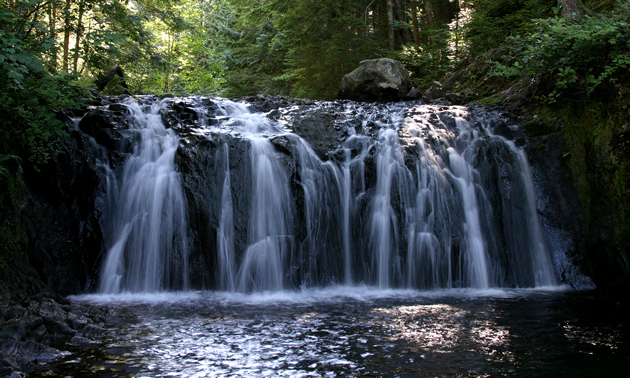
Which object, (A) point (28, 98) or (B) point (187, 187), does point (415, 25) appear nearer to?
(B) point (187, 187)

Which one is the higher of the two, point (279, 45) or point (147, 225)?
point (279, 45)

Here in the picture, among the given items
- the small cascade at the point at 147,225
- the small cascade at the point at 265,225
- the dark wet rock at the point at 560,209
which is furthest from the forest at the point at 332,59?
→ the small cascade at the point at 265,225

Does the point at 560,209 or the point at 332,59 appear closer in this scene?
the point at 560,209

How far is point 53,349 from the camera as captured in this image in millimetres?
3918

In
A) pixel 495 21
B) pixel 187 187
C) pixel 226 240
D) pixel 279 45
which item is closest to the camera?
pixel 226 240

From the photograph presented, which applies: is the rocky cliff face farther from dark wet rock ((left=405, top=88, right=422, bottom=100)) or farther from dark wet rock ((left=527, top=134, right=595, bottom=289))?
dark wet rock ((left=405, top=88, right=422, bottom=100))

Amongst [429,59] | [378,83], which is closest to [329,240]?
[378,83]

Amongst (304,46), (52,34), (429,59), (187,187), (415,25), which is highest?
(415,25)

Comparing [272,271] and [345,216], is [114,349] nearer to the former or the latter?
[272,271]

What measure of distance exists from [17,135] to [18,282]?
7.54 feet

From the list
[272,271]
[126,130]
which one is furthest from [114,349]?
[126,130]

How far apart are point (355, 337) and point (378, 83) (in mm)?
9904

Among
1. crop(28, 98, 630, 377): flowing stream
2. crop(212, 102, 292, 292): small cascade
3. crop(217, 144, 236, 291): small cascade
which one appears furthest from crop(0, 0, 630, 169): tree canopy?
crop(212, 102, 292, 292): small cascade

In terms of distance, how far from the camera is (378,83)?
13023 mm
